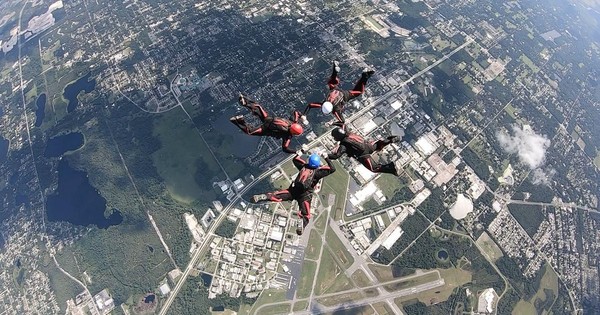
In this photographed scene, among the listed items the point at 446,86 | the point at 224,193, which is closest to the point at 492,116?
the point at 446,86

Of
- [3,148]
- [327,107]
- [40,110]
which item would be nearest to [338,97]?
[327,107]

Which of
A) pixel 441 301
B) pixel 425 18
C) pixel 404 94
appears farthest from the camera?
pixel 425 18

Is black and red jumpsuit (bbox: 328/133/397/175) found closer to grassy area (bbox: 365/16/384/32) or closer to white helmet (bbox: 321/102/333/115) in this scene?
white helmet (bbox: 321/102/333/115)

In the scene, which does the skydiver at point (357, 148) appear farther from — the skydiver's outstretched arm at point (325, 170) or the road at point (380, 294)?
the road at point (380, 294)

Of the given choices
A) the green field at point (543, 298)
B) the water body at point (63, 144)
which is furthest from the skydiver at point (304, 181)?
the water body at point (63, 144)

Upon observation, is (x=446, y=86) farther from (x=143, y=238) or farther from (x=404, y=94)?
(x=143, y=238)
